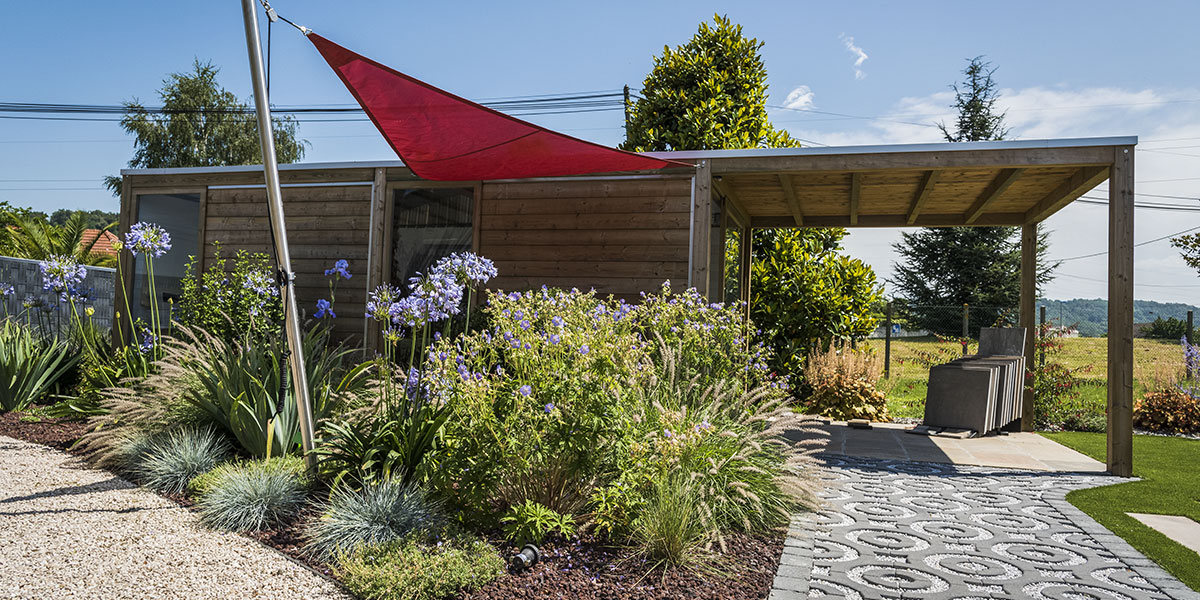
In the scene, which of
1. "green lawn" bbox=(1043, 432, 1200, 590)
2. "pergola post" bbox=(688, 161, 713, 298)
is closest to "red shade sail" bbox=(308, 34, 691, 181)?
"pergola post" bbox=(688, 161, 713, 298)

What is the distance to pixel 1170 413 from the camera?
8.11m

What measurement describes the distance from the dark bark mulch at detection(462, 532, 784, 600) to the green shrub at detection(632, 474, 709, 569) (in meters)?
0.06

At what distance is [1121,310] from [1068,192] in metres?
1.49

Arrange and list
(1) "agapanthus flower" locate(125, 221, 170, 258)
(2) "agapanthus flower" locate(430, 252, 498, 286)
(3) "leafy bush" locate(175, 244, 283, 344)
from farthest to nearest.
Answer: (3) "leafy bush" locate(175, 244, 283, 344), (1) "agapanthus flower" locate(125, 221, 170, 258), (2) "agapanthus flower" locate(430, 252, 498, 286)

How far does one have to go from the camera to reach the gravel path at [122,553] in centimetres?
249

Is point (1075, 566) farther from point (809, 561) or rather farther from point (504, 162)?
point (504, 162)

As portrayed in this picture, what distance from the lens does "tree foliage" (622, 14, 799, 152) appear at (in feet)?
30.5

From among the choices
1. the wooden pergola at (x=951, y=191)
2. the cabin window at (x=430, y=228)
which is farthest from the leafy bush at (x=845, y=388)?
the cabin window at (x=430, y=228)

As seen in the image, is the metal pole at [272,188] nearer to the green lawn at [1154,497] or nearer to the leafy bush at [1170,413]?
the green lawn at [1154,497]

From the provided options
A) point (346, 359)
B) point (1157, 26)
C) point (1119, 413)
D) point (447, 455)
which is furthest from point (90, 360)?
point (1157, 26)

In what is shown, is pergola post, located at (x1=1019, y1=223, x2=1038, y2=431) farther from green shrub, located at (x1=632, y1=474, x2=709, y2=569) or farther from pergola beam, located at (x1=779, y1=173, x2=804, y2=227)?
green shrub, located at (x1=632, y1=474, x2=709, y2=569)

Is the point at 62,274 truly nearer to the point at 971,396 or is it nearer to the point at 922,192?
the point at 971,396

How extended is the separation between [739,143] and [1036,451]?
15.4 ft

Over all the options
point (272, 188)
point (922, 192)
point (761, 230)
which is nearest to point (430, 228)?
point (272, 188)
